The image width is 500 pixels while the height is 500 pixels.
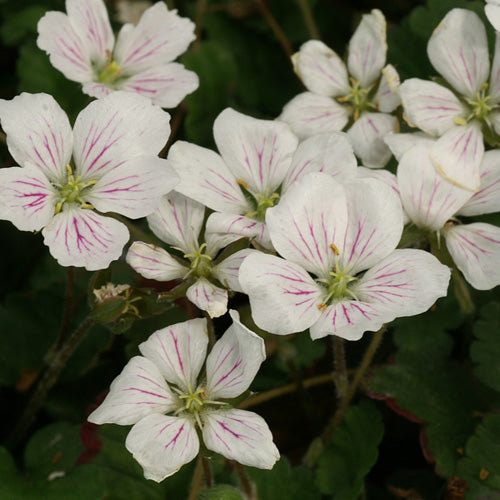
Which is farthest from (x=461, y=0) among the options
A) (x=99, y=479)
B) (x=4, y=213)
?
(x=99, y=479)

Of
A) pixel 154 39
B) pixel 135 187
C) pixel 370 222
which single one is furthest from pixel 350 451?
pixel 154 39

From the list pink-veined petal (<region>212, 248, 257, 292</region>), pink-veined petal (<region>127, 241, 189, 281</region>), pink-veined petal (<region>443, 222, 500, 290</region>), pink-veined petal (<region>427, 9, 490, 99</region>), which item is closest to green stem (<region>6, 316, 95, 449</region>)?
pink-veined petal (<region>127, 241, 189, 281</region>)

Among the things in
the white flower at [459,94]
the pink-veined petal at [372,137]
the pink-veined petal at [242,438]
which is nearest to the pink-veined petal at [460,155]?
the white flower at [459,94]

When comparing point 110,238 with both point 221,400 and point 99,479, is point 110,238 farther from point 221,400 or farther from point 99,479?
point 99,479

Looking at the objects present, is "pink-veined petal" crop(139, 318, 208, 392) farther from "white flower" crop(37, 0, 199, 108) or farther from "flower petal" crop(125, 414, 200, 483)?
"white flower" crop(37, 0, 199, 108)

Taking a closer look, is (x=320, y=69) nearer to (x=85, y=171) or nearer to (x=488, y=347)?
(x=85, y=171)

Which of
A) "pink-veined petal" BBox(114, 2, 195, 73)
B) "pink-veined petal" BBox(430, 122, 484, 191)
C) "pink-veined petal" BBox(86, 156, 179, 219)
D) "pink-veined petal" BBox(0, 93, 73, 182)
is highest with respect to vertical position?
"pink-veined petal" BBox(0, 93, 73, 182)

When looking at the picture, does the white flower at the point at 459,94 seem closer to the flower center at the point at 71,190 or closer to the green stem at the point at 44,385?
the flower center at the point at 71,190
